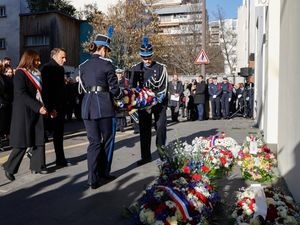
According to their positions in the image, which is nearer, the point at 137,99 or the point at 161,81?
the point at 137,99

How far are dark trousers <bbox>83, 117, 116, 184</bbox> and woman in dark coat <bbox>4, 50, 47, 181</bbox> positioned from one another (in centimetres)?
104

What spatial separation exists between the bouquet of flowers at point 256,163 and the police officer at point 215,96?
1199 centimetres

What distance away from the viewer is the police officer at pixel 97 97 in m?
5.73

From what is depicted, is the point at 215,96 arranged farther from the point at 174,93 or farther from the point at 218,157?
the point at 218,157

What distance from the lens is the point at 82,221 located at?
14.7ft

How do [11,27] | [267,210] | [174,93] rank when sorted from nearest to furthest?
[267,210]
[174,93]
[11,27]

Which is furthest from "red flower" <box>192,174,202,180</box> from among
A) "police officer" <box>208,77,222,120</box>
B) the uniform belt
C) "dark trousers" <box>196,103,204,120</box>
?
"police officer" <box>208,77,222,120</box>

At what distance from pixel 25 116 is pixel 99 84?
152 cm

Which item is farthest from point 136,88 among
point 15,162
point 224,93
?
point 224,93

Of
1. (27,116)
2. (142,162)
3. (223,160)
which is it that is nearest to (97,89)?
(27,116)

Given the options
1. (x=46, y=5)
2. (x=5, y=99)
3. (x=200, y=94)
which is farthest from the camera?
(x=46, y=5)

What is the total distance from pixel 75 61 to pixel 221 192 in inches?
1378

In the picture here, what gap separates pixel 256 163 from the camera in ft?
19.9

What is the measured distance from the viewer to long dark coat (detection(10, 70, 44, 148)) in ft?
20.7
